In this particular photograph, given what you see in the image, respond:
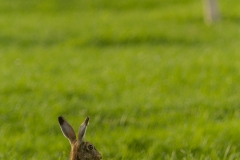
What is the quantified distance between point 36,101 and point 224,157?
4.00 metres

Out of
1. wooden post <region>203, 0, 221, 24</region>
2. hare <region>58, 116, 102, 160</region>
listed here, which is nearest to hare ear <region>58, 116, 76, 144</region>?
hare <region>58, 116, 102, 160</region>

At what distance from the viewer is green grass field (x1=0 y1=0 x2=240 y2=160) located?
6.88 meters

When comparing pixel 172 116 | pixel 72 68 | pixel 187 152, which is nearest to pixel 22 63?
pixel 72 68

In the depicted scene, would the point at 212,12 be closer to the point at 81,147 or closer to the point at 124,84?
the point at 124,84

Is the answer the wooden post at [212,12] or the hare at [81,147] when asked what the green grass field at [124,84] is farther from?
the hare at [81,147]

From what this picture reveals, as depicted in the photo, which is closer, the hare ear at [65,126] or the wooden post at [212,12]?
the hare ear at [65,126]

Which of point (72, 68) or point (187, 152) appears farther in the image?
point (72, 68)

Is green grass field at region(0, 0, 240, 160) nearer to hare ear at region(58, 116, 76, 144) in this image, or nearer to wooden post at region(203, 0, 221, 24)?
wooden post at region(203, 0, 221, 24)

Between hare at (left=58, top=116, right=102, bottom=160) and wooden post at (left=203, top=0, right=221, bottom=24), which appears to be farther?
wooden post at (left=203, top=0, right=221, bottom=24)

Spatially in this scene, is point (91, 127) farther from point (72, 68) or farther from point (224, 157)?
point (72, 68)

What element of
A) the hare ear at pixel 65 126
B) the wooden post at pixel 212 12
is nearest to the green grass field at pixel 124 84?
the wooden post at pixel 212 12

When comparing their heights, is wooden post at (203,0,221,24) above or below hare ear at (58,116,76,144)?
above

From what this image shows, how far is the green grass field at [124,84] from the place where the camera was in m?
6.88

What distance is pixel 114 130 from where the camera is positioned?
25.3 ft
